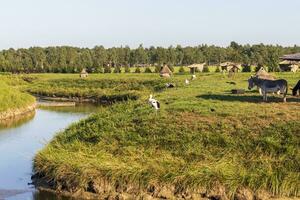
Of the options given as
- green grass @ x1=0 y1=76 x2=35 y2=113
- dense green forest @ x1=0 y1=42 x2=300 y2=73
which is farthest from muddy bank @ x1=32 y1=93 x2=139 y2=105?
dense green forest @ x1=0 y1=42 x2=300 y2=73

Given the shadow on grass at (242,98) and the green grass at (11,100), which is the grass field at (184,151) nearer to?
the shadow on grass at (242,98)

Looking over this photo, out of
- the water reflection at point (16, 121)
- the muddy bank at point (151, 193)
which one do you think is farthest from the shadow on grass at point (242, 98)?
the water reflection at point (16, 121)

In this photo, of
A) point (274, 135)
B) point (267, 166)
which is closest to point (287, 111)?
point (274, 135)

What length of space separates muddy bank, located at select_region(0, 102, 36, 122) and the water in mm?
1009

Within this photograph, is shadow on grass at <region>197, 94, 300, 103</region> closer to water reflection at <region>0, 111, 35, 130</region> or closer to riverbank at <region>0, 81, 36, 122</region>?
water reflection at <region>0, 111, 35, 130</region>

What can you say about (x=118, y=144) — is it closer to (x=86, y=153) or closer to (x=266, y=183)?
(x=86, y=153)

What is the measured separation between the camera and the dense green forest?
120812mm

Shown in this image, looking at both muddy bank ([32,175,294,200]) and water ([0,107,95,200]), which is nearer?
muddy bank ([32,175,294,200])

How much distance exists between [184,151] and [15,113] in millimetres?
34339

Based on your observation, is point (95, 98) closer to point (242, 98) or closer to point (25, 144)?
point (25, 144)

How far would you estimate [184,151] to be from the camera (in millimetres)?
24734

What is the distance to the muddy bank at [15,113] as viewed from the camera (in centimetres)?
5238

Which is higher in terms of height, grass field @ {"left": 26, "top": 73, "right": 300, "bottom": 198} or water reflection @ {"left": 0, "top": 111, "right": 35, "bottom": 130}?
grass field @ {"left": 26, "top": 73, "right": 300, "bottom": 198}

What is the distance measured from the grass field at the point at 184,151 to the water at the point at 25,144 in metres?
1.41
